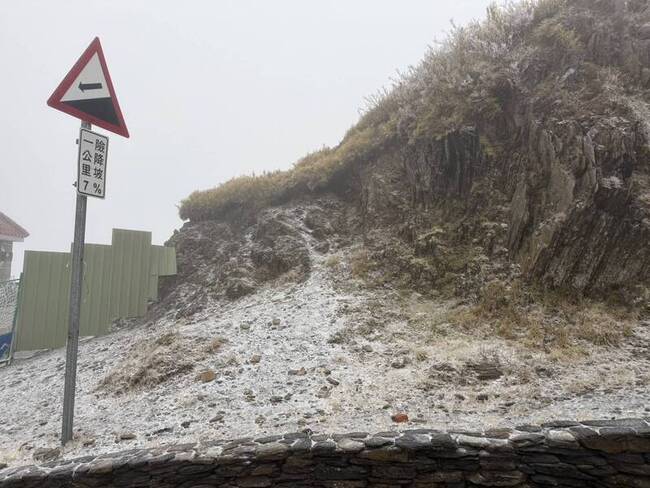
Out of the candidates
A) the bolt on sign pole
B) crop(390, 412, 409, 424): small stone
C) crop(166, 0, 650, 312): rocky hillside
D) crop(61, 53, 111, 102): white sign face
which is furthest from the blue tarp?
crop(390, 412, 409, 424): small stone

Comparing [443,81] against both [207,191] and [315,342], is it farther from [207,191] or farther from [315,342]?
[207,191]

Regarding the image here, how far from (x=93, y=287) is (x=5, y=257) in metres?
15.0

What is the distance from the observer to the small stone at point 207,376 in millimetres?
5133

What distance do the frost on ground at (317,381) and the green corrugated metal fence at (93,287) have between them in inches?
43.2

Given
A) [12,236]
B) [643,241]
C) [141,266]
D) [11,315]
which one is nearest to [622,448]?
[643,241]

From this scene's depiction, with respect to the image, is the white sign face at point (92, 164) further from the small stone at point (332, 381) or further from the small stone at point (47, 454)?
the small stone at point (332, 381)

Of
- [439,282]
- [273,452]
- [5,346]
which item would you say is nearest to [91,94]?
[273,452]

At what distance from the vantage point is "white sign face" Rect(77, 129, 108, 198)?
13.7 ft

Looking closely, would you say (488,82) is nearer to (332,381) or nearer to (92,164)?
(332,381)

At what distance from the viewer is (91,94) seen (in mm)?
4324

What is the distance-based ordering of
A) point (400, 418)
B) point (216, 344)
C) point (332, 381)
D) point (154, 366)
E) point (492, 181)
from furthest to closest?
point (492, 181) < point (216, 344) < point (154, 366) < point (332, 381) < point (400, 418)

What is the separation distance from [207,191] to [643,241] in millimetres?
9484

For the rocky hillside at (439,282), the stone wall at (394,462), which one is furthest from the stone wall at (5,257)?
the stone wall at (394,462)

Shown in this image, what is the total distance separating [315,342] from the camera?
224 inches
